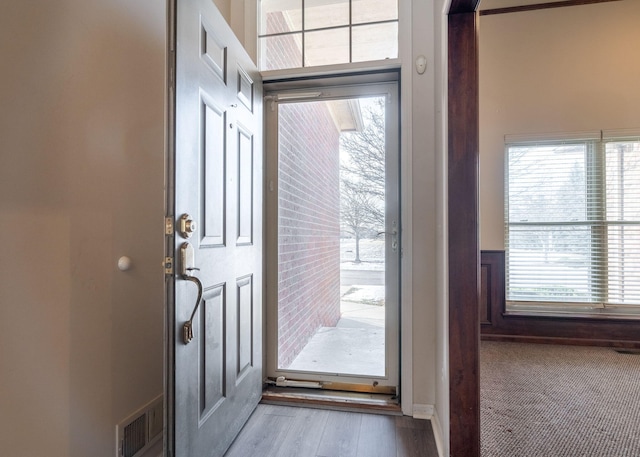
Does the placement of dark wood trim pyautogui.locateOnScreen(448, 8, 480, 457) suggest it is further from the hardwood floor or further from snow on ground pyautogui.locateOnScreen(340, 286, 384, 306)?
snow on ground pyautogui.locateOnScreen(340, 286, 384, 306)

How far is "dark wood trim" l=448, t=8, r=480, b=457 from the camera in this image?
1275mm

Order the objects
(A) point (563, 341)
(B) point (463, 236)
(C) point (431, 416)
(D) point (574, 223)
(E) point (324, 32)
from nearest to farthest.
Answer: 1. (B) point (463, 236)
2. (C) point (431, 416)
3. (E) point (324, 32)
4. (A) point (563, 341)
5. (D) point (574, 223)

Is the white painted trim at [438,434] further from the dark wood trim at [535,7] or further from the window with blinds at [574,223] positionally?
the dark wood trim at [535,7]

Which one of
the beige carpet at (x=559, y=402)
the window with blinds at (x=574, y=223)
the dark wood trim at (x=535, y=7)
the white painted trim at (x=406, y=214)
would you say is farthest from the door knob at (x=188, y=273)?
the dark wood trim at (x=535, y=7)

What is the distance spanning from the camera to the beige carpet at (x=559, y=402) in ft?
5.16

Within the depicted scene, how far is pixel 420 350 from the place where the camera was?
72.4 inches

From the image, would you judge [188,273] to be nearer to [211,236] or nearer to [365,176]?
[211,236]

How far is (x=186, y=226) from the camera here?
114 cm

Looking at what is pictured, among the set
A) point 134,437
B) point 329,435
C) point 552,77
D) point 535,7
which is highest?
point 535,7

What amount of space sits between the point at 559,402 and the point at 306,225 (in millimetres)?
2052

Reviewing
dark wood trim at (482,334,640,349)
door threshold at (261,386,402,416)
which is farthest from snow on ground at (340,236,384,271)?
dark wood trim at (482,334,640,349)

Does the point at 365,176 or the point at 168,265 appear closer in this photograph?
the point at 168,265

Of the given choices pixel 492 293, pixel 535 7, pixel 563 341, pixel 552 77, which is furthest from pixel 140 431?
pixel 535 7

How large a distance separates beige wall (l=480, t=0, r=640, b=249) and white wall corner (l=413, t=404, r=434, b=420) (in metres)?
1.90
